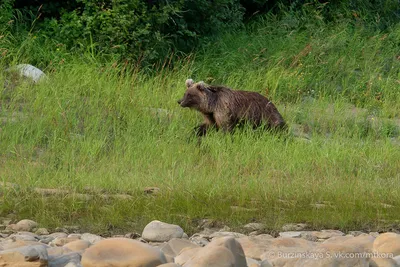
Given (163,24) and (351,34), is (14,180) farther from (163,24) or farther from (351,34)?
(351,34)

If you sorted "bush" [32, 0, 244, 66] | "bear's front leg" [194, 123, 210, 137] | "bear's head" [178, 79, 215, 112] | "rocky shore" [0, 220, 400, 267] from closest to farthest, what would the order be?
"rocky shore" [0, 220, 400, 267] < "bear's front leg" [194, 123, 210, 137] < "bear's head" [178, 79, 215, 112] < "bush" [32, 0, 244, 66]

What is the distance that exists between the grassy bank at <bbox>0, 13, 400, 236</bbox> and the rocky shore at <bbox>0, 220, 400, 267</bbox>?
2.08 ft

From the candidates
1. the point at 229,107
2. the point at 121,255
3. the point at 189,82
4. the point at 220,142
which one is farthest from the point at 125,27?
the point at 121,255

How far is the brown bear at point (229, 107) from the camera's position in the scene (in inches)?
447

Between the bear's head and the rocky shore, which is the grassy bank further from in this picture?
the rocky shore

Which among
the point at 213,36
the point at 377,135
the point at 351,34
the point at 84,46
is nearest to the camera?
the point at 377,135

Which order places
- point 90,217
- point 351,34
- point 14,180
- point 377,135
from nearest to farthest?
1. point 90,217
2. point 14,180
3. point 377,135
4. point 351,34

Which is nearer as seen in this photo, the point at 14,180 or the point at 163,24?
the point at 14,180

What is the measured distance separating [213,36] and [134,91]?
281 centimetres

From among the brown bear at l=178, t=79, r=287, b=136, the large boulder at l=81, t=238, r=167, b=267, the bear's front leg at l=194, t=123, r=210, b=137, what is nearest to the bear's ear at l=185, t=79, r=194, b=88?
the brown bear at l=178, t=79, r=287, b=136

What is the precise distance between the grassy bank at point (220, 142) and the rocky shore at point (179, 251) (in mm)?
635

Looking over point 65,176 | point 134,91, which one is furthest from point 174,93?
point 65,176

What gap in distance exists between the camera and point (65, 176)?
890cm

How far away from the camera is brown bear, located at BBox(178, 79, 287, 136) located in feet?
37.2
